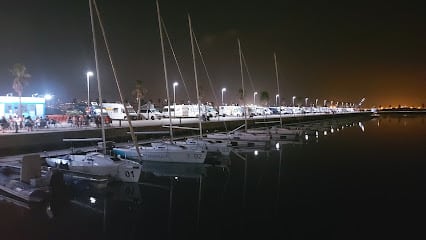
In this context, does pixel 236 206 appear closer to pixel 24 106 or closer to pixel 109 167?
pixel 109 167

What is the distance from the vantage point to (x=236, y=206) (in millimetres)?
22500

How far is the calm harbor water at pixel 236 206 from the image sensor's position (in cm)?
1847

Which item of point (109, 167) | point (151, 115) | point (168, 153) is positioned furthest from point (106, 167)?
point (151, 115)

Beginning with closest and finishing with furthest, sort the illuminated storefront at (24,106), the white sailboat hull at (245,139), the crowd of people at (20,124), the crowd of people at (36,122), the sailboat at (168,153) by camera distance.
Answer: the sailboat at (168,153) → the crowd of people at (20,124) → the crowd of people at (36,122) → the white sailboat hull at (245,139) → the illuminated storefront at (24,106)

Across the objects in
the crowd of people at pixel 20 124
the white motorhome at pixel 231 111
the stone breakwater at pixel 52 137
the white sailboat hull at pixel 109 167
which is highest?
the white motorhome at pixel 231 111

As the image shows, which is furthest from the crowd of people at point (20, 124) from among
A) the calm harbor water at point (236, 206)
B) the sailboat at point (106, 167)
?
the sailboat at point (106, 167)

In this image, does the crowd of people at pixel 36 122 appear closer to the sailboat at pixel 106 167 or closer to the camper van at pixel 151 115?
the sailboat at pixel 106 167

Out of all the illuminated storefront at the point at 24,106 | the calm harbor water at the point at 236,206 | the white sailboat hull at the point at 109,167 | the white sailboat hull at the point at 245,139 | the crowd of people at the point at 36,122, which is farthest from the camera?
the illuminated storefront at the point at 24,106

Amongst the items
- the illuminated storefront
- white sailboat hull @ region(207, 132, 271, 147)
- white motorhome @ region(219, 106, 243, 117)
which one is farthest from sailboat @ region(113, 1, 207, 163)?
white motorhome @ region(219, 106, 243, 117)

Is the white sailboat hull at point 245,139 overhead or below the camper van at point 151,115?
below

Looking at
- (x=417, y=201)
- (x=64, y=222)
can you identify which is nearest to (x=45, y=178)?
(x=64, y=222)

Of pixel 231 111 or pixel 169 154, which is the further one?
pixel 231 111

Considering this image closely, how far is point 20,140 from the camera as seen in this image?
3803 centimetres

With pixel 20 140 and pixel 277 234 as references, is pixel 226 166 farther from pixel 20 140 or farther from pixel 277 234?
pixel 20 140
